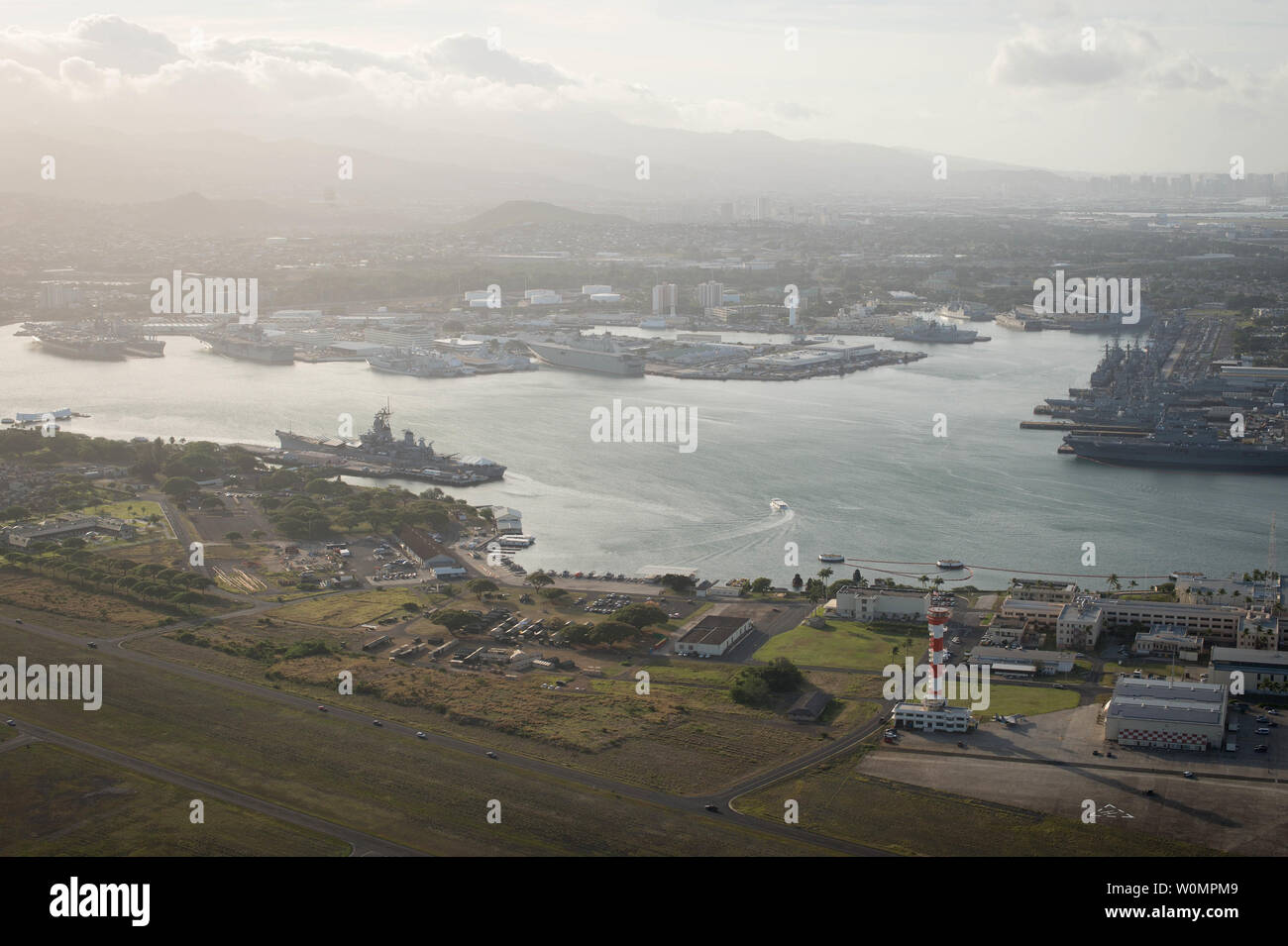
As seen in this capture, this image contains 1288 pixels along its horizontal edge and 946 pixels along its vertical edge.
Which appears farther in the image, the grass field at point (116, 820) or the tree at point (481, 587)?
the tree at point (481, 587)

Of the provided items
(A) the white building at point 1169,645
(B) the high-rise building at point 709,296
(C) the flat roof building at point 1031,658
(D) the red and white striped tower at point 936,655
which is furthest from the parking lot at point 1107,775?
(B) the high-rise building at point 709,296

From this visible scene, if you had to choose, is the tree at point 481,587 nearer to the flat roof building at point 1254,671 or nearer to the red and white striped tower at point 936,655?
the red and white striped tower at point 936,655

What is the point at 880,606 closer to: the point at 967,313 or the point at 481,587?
the point at 481,587

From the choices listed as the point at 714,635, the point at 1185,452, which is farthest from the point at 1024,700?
Answer: the point at 1185,452

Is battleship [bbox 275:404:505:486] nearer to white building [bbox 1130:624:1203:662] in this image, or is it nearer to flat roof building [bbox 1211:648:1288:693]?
white building [bbox 1130:624:1203:662]

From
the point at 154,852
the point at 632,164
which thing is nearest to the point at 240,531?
the point at 154,852

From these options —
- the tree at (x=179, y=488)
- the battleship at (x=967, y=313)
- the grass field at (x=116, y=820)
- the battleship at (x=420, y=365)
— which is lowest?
the grass field at (x=116, y=820)
